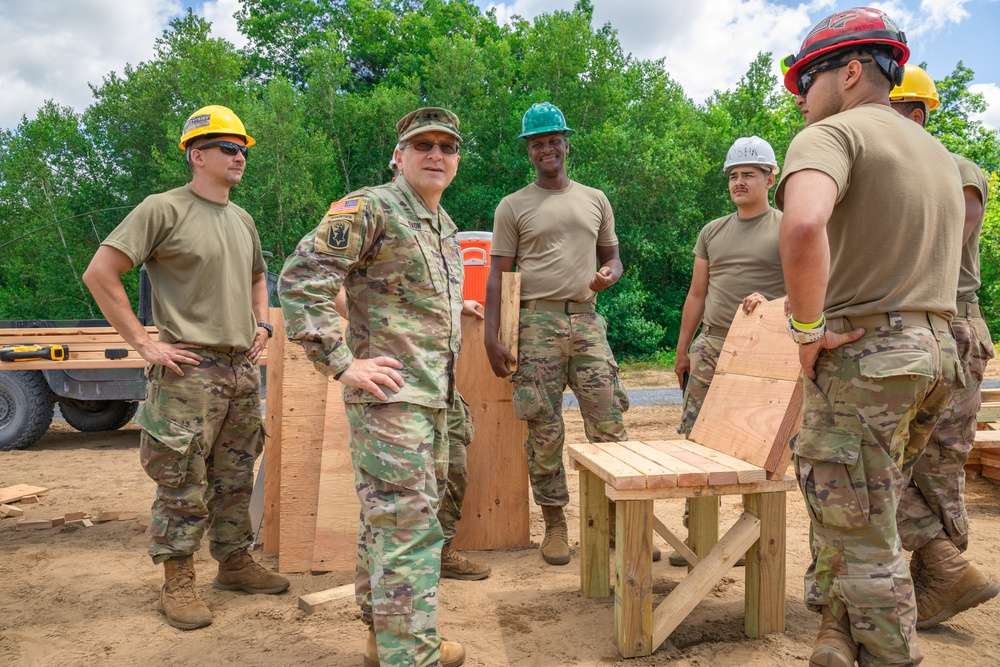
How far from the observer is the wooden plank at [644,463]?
9.02 ft

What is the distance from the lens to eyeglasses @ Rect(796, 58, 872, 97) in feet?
7.62

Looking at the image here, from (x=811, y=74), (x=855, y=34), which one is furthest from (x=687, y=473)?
(x=855, y=34)

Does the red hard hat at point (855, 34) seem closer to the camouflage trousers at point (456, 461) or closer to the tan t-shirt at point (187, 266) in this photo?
the camouflage trousers at point (456, 461)

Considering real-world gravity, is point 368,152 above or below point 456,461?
above

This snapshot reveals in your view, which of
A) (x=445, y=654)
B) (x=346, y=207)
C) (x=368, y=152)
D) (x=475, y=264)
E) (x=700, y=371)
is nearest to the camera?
(x=346, y=207)

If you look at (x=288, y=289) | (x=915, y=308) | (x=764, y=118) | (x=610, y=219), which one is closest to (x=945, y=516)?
(x=915, y=308)

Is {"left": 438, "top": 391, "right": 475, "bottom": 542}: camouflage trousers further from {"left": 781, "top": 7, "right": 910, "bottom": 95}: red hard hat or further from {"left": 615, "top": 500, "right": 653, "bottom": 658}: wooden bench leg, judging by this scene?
{"left": 781, "top": 7, "right": 910, "bottom": 95}: red hard hat

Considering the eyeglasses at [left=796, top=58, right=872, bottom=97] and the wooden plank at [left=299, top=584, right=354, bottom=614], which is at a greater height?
the eyeglasses at [left=796, top=58, right=872, bottom=97]

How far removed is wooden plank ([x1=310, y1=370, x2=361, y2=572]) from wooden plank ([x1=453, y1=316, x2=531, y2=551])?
701 millimetres

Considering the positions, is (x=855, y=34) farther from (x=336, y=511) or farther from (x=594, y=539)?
(x=336, y=511)

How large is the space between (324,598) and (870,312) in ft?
8.87

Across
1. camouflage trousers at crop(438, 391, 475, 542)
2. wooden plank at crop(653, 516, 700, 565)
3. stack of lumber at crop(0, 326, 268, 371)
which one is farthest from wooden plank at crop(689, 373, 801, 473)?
stack of lumber at crop(0, 326, 268, 371)

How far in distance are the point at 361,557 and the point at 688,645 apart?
142 cm

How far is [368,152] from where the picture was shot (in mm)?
21297
